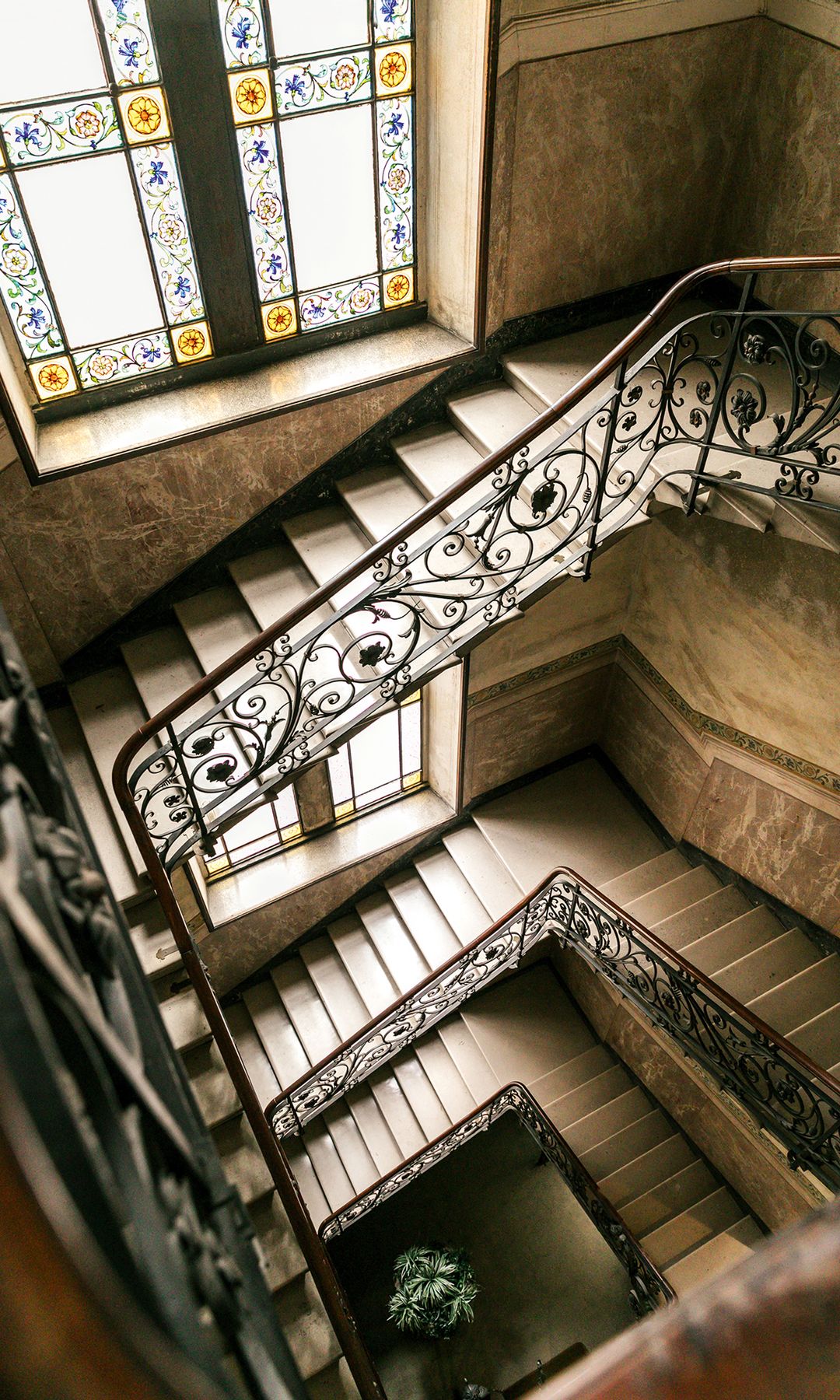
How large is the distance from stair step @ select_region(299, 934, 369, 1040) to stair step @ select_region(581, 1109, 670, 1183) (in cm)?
217

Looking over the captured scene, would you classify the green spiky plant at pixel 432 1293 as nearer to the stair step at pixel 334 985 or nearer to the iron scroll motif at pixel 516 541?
the stair step at pixel 334 985

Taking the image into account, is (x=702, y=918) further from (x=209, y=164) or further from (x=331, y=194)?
(x=209, y=164)

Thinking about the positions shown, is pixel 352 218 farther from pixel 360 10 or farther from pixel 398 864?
pixel 398 864

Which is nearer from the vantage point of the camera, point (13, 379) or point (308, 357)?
point (13, 379)

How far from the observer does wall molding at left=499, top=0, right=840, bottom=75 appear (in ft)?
16.0

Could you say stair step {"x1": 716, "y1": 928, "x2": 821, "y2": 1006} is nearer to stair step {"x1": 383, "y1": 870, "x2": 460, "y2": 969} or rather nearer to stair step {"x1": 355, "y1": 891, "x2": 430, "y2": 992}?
stair step {"x1": 383, "y1": 870, "x2": 460, "y2": 969}

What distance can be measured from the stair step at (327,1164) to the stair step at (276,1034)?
0.84m

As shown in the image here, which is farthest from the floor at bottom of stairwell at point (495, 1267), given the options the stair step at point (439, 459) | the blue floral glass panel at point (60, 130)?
the blue floral glass panel at point (60, 130)

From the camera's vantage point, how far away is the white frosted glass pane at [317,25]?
4832mm

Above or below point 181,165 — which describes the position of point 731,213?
below

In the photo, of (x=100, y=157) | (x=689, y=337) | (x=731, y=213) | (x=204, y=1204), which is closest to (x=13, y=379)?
→ (x=100, y=157)

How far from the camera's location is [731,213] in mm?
6016

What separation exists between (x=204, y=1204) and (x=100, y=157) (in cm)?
528

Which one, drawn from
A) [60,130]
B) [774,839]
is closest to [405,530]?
[60,130]
